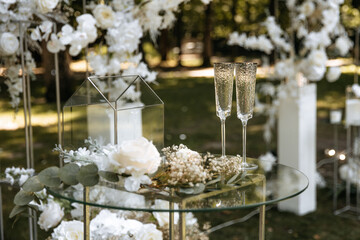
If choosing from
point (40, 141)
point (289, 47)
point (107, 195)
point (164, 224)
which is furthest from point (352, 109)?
point (40, 141)

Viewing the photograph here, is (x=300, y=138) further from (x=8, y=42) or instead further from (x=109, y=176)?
(x=109, y=176)

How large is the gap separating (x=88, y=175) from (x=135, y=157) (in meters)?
0.15

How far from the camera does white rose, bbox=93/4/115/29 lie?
2475mm

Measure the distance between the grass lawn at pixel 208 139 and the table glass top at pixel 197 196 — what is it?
18.6 inches

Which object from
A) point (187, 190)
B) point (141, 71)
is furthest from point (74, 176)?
point (141, 71)

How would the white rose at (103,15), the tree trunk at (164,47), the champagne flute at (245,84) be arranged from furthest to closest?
the tree trunk at (164,47)
the white rose at (103,15)
the champagne flute at (245,84)

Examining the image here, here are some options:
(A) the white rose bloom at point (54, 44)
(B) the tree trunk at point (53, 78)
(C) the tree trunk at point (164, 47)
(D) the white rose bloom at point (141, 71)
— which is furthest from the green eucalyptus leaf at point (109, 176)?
(C) the tree trunk at point (164, 47)

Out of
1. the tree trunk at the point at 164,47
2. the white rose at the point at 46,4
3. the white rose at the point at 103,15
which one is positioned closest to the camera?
the white rose at the point at 46,4

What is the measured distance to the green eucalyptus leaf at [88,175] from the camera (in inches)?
51.9

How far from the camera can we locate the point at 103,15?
2484mm

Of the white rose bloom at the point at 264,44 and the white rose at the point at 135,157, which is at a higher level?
the white rose bloom at the point at 264,44

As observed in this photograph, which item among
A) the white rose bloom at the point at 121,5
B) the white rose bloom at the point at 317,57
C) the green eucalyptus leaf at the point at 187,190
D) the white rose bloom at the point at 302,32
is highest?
the white rose bloom at the point at 121,5

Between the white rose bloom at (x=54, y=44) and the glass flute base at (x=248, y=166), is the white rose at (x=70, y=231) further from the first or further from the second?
the white rose bloom at (x=54, y=44)

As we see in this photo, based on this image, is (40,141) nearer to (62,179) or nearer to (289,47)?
(289,47)
